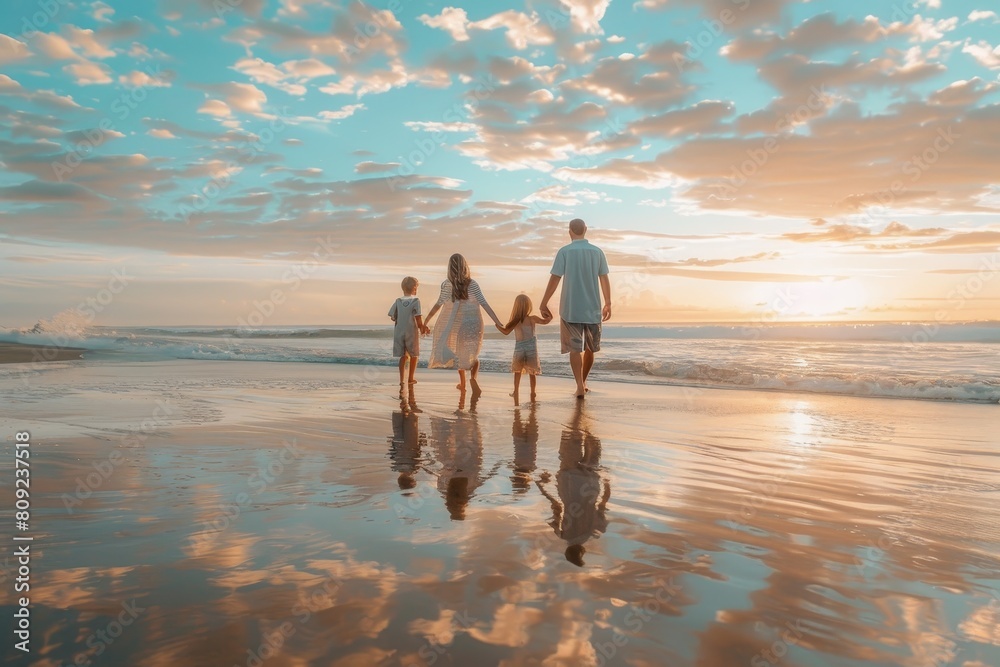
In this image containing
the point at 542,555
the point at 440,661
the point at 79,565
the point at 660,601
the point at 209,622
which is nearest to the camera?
the point at 440,661

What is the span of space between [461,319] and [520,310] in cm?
104

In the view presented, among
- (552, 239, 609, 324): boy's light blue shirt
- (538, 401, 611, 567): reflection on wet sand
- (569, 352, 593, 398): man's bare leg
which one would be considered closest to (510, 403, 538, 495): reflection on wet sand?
(538, 401, 611, 567): reflection on wet sand

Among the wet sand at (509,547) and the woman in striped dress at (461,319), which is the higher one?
the woman in striped dress at (461,319)

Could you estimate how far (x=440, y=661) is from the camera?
2004 mm

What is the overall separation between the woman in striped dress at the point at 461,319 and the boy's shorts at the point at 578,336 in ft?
4.04

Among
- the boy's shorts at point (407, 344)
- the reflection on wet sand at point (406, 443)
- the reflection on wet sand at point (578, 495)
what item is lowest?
the reflection on wet sand at point (406, 443)

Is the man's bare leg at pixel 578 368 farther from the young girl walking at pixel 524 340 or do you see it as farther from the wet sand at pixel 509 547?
the wet sand at pixel 509 547

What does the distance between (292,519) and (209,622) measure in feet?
4.18

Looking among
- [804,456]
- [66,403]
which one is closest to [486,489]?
[804,456]

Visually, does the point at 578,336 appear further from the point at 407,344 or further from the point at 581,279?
the point at 407,344

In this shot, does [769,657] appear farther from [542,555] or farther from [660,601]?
[542,555]

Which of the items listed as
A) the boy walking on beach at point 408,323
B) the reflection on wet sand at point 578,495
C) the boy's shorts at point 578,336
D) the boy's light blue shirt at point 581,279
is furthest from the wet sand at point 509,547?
the boy walking on beach at point 408,323

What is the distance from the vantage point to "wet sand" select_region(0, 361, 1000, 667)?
214cm

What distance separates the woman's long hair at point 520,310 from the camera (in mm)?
10555
